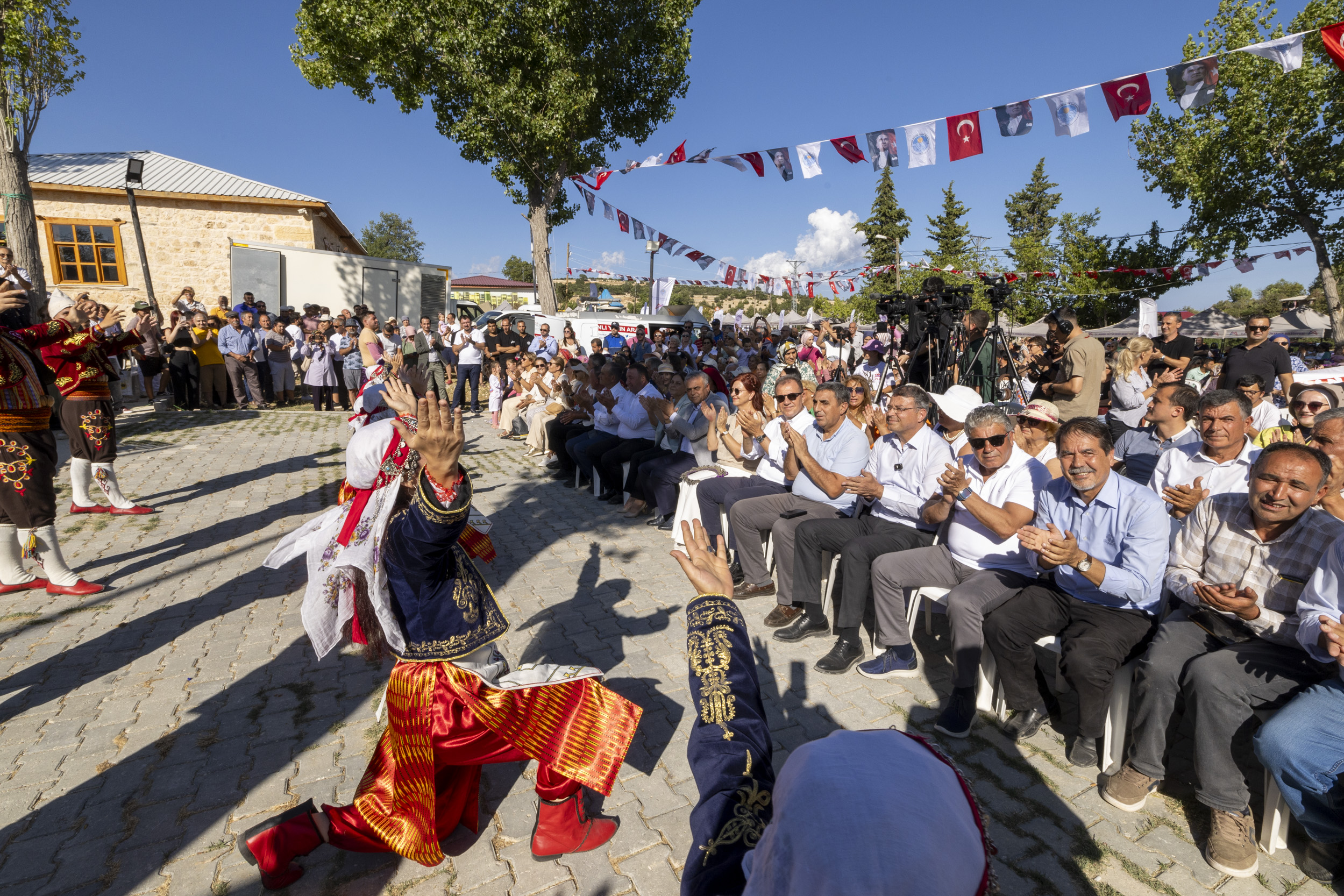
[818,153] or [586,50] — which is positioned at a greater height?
[586,50]

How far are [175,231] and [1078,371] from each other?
23.7 metres

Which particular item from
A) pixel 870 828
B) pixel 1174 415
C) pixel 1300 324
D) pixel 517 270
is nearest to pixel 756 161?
pixel 1174 415

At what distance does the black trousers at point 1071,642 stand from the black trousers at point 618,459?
4545mm

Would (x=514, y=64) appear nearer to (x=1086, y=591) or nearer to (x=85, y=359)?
(x=85, y=359)

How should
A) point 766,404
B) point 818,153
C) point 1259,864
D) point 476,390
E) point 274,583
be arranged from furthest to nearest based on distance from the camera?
1. point 476,390
2. point 818,153
3. point 766,404
4. point 274,583
5. point 1259,864

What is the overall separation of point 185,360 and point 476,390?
213 inches

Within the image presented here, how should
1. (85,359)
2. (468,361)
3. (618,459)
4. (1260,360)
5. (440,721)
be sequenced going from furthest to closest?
(468,361) → (618,459) → (1260,360) → (85,359) → (440,721)

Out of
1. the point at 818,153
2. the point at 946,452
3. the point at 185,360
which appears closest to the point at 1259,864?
the point at 946,452

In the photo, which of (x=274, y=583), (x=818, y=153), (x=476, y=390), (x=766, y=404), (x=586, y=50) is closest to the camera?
(x=274, y=583)

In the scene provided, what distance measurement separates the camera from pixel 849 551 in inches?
167

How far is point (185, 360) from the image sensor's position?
1285 cm

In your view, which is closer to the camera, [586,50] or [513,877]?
[513,877]

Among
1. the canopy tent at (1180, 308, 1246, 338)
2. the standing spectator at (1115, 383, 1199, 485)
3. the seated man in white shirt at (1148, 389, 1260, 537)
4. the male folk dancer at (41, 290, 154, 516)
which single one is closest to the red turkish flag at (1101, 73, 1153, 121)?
the standing spectator at (1115, 383, 1199, 485)

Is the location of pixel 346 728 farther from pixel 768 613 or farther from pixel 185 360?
pixel 185 360
